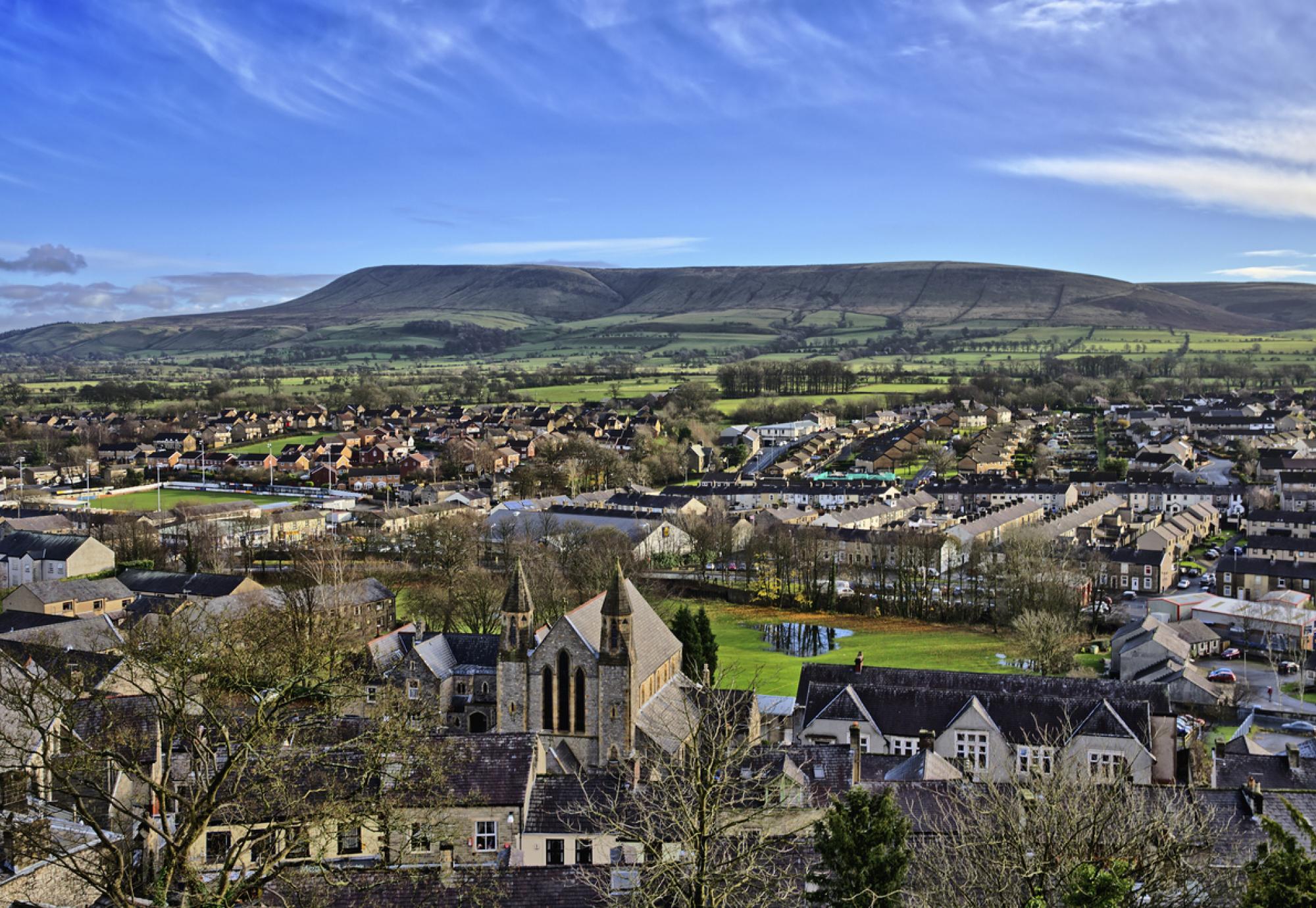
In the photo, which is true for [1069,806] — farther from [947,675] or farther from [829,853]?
[947,675]

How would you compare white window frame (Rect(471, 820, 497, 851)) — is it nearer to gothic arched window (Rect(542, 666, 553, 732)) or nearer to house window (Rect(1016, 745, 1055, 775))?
gothic arched window (Rect(542, 666, 553, 732))

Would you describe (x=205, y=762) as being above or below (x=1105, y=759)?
above

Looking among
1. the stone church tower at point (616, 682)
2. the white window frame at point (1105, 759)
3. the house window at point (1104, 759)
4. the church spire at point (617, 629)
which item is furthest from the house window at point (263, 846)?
the house window at point (1104, 759)

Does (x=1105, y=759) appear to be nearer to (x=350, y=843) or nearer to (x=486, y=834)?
(x=486, y=834)

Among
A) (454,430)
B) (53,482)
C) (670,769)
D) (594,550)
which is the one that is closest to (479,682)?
(670,769)

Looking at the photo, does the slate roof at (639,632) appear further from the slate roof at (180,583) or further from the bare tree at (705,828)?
the slate roof at (180,583)

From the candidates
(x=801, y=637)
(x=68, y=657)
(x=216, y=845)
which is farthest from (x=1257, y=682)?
(x=68, y=657)

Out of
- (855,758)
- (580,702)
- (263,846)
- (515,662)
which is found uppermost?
(263,846)
